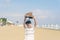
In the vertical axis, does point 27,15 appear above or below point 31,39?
above

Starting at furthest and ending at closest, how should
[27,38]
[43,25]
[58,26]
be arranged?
[43,25] < [58,26] < [27,38]

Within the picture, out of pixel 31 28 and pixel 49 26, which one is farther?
pixel 49 26

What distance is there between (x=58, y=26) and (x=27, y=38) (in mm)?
21916

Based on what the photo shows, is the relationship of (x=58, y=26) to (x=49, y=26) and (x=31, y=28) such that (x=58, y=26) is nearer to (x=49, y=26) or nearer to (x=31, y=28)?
(x=49, y=26)

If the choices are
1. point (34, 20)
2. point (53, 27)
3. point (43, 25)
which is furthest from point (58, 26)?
point (34, 20)

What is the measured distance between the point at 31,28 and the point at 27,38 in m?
0.39

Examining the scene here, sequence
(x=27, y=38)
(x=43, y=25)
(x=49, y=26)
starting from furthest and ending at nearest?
(x=43, y=25), (x=49, y=26), (x=27, y=38)

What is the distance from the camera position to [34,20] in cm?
760

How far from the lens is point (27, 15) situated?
24.4ft

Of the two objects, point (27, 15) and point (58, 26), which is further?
point (58, 26)

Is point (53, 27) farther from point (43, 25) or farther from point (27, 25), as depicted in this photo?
point (27, 25)

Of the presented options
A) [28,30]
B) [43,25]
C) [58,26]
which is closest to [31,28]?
[28,30]

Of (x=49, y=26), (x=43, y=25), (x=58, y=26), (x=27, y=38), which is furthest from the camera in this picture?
(x=43, y=25)

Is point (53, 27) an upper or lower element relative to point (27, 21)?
lower
